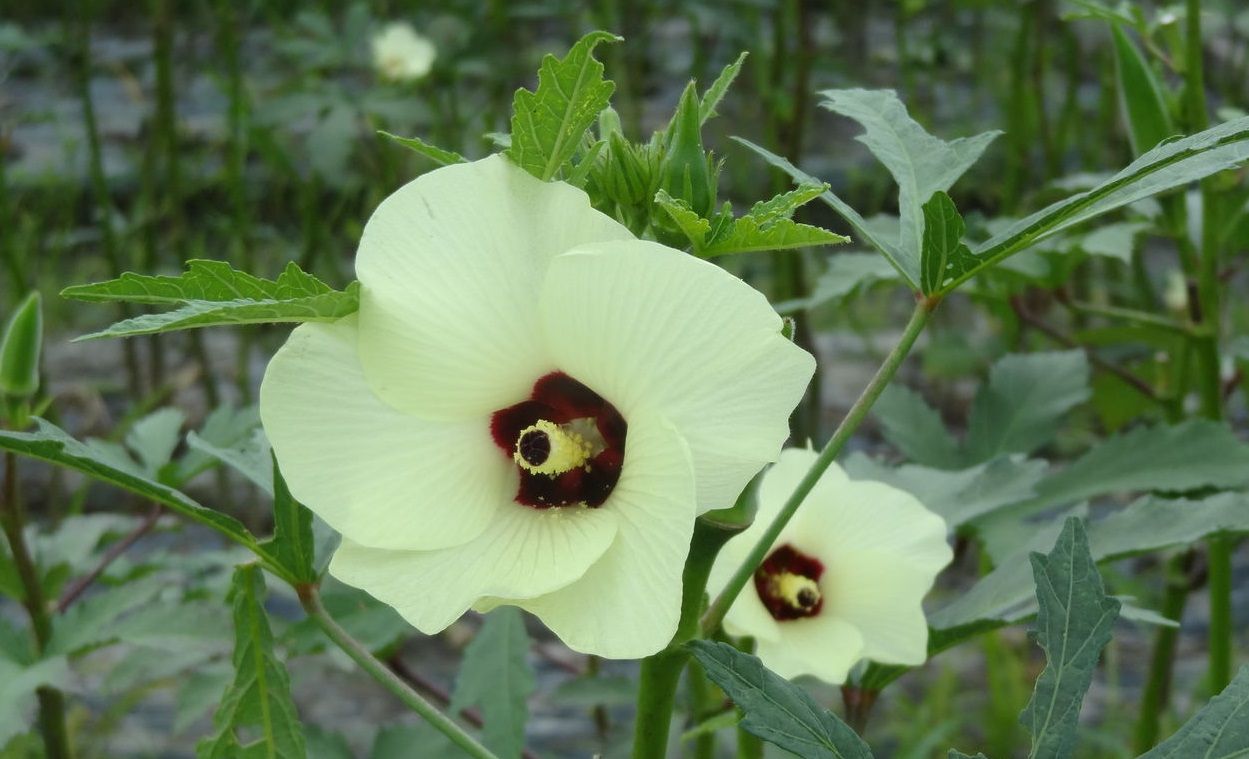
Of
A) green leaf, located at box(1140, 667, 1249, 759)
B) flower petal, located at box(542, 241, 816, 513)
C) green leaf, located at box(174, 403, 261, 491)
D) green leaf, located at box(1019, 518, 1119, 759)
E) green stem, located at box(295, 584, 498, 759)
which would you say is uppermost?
flower petal, located at box(542, 241, 816, 513)

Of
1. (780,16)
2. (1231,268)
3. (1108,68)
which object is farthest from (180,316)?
(1108,68)

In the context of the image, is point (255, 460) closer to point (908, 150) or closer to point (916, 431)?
point (908, 150)

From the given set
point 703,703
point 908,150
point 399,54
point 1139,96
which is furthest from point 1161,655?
point 399,54

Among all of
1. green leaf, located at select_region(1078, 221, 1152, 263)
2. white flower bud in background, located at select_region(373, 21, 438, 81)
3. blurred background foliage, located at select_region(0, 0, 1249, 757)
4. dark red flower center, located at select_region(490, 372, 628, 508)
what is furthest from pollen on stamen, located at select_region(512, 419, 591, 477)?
white flower bud in background, located at select_region(373, 21, 438, 81)

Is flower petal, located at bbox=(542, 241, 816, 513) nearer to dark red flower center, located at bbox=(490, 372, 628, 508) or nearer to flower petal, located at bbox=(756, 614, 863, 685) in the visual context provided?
dark red flower center, located at bbox=(490, 372, 628, 508)

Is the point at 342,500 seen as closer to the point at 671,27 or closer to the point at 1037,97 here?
the point at 1037,97

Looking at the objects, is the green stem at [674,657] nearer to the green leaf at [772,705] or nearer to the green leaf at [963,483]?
the green leaf at [772,705]

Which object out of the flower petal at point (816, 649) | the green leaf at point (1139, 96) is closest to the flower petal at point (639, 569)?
the flower petal at point (816, 649)
